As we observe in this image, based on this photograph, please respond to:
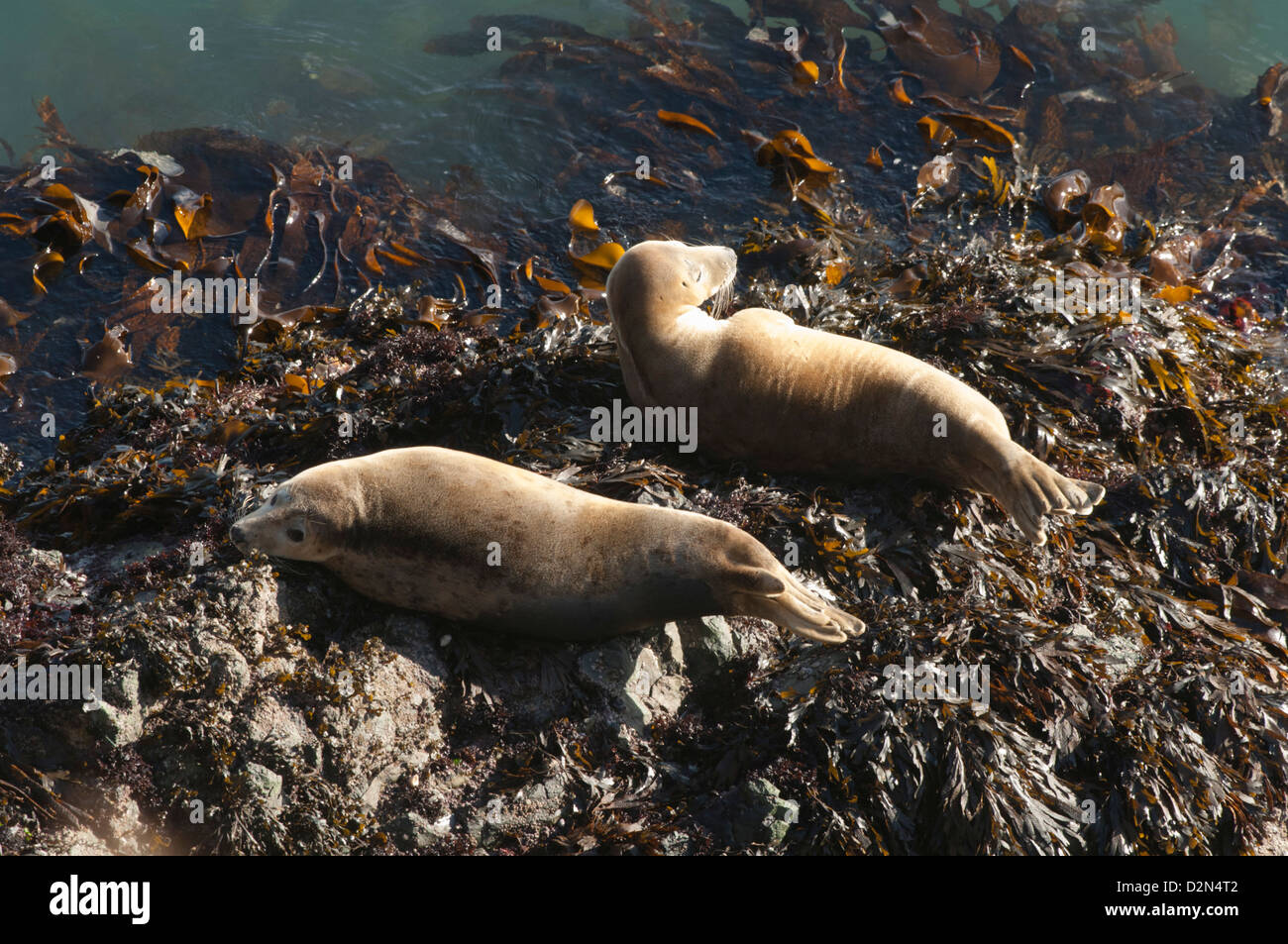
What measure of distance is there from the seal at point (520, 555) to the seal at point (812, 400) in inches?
35.5

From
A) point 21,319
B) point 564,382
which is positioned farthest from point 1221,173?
point 21,319

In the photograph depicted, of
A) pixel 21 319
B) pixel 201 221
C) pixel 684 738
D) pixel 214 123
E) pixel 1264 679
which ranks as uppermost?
pixel 214 123

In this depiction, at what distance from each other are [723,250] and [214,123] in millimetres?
4909

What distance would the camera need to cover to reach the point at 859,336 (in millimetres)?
5406

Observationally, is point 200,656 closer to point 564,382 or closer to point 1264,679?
point 564,382

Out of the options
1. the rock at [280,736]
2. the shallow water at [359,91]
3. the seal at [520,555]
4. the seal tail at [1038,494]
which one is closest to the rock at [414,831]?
the rock at [280,736]

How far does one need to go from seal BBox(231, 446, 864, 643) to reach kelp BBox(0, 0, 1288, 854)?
275 millimetres

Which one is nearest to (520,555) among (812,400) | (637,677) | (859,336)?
(637,677)

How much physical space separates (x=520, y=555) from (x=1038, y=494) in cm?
227

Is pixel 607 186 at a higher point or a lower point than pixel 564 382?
higher

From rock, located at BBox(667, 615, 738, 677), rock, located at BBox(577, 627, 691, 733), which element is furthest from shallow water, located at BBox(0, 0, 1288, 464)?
rock, located at BBox(667, 615, 738, 677)

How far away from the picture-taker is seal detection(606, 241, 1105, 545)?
4.39 m

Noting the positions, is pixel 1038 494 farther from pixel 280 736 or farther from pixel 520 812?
pixel 280 736

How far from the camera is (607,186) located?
7227mm
